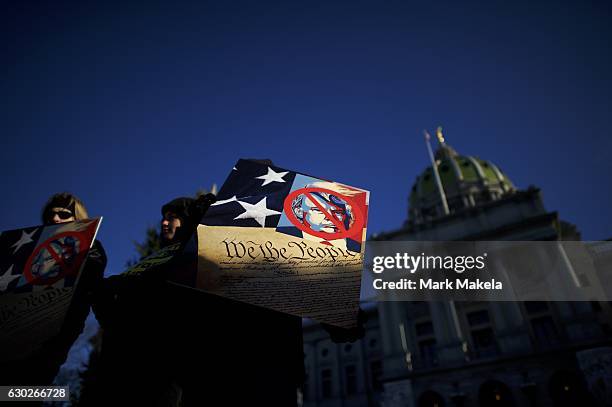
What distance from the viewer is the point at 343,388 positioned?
3884 cm

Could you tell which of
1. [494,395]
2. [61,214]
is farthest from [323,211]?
[494,395]

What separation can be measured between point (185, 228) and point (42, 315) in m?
1.05

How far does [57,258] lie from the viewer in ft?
8.51

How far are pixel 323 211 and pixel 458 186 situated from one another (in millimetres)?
60148

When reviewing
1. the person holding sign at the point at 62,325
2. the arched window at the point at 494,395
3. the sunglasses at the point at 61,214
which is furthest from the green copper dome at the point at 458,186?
the person holding sign at the point at 62,325

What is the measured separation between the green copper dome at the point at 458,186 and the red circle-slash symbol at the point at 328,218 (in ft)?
174

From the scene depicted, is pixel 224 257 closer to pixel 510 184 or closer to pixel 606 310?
pixel 606 310

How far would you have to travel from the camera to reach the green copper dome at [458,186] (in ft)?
181

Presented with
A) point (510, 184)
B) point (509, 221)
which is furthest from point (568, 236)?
point (510, 184)

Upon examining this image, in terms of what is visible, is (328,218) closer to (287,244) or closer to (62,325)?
(287,244)

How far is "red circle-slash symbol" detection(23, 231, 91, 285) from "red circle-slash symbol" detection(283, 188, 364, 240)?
1571mm

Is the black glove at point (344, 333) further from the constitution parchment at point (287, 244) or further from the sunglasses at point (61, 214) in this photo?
the sunglasses at point (61, 214)

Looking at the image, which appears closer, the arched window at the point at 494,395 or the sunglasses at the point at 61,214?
the sunglasses at the point at 61,214

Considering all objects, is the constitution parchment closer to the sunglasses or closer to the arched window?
the sunglasses
